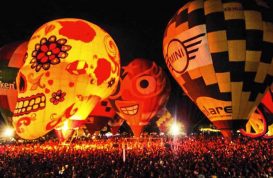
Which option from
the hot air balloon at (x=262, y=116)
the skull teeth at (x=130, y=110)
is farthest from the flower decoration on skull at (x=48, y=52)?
the hot air balloon at (x=262, y=116)

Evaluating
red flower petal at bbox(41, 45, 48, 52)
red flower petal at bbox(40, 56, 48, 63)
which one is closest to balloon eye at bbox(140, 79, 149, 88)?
red flower petal at bbox(41, 45, 48, 52)

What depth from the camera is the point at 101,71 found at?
2286 centimetres

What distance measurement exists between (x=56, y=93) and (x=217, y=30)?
9518 millimetres

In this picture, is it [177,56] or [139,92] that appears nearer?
[177,56]

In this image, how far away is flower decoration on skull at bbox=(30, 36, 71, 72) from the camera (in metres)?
20.8

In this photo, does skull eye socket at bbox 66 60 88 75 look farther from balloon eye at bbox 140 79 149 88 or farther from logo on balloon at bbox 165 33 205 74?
balloon eye at bbox 140 79 149 88

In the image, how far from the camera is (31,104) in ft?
65.3

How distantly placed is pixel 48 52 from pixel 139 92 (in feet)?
45.0

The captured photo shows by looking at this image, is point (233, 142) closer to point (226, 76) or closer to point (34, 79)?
point (226, 76)

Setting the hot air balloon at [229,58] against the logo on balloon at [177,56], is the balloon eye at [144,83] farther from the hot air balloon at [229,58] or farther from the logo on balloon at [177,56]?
the hot air balloon at [229,58]

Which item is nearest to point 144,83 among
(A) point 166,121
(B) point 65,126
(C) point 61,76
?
(B) point 65,126

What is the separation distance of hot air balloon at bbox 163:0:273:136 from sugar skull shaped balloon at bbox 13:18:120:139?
526 cm

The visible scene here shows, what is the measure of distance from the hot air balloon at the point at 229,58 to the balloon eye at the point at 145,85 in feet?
34.8

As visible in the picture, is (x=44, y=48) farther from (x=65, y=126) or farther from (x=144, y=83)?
(x=144, y=83)
